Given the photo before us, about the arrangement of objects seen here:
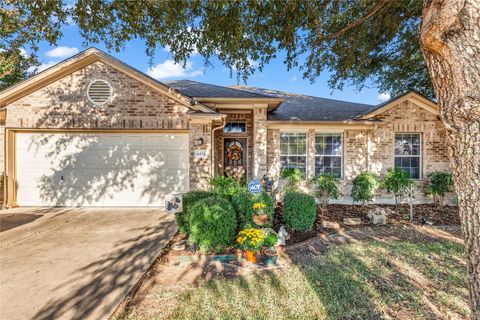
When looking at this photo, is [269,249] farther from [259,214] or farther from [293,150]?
[293,150]

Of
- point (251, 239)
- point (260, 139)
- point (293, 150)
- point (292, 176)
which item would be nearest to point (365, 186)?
point (292, 176)

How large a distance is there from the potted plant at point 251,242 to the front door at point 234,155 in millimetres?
5201

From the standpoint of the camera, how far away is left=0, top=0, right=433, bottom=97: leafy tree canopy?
521 cm

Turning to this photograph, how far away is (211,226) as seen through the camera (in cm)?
409

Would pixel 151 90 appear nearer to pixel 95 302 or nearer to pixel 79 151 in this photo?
pixel 79 151

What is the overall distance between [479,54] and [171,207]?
4.60 metres

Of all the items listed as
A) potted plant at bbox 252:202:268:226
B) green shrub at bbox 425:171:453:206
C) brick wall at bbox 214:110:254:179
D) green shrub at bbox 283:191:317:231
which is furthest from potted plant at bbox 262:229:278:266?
green shrub at bbox 425:171:453:206

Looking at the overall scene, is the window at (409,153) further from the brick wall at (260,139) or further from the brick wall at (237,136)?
the brick wall at (237,136)

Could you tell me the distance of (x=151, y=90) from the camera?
7164mm

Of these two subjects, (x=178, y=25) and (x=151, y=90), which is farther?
(x=151, y=90)

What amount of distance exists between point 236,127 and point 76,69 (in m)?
5.90

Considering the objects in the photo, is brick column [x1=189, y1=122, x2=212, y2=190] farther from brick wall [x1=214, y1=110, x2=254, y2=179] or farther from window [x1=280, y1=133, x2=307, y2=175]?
window [x1=280, y1=133, x2=307, y2=175]

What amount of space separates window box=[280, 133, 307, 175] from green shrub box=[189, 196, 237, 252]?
4.99 meters

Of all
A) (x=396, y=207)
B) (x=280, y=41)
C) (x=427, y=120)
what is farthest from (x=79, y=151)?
(x=427, y=120)
